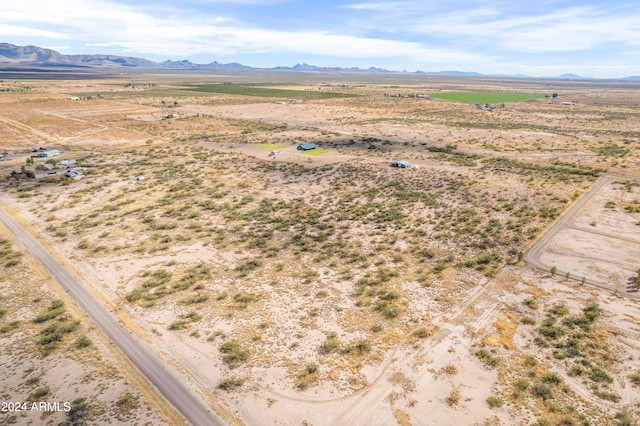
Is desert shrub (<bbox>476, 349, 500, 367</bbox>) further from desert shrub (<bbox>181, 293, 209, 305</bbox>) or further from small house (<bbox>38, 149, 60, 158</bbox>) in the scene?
small house (<bbox>38, 149, 60, 158</bbox>)

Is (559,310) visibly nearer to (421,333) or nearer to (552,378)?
(552,378)

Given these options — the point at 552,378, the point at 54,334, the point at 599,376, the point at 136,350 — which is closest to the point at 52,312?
the point at 54,334

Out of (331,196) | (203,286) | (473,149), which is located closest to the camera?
(203,286)

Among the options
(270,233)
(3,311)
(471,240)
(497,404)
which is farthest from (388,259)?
(3,311)

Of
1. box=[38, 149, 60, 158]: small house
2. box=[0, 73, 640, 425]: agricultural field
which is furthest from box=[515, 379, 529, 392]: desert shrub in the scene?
box=[38, 149, 60, 158]: small house

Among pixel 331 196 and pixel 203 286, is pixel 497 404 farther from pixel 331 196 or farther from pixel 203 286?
pixel 331 196

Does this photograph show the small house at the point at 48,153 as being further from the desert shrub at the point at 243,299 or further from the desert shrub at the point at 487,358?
the desert shrub at the point at 487,358

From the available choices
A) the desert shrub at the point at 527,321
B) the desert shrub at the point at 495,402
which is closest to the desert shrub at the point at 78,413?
the desert shrub at the point at 495,402
